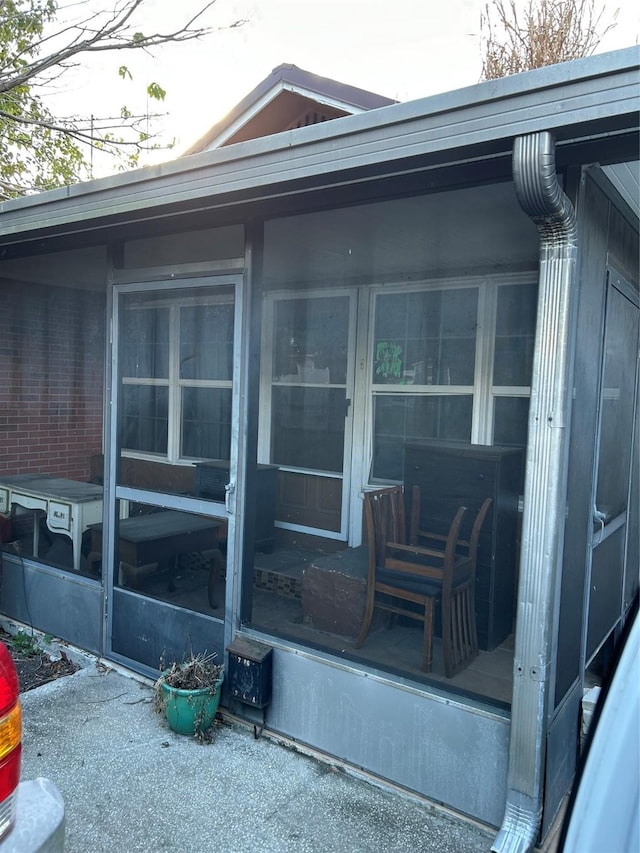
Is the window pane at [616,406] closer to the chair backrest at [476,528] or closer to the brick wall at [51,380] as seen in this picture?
the chair backrest at [476,528]

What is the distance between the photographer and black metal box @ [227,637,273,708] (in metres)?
2.93

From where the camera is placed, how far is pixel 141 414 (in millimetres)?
3611

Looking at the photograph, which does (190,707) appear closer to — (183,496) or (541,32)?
(183,496)

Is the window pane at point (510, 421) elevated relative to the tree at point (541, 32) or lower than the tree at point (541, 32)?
lower

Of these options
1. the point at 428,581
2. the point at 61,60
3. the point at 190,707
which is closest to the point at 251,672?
the point at 190,707

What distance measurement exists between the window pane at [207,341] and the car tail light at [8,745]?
1.80 m

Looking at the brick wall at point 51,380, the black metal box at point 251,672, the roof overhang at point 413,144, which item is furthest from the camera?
the brick wall at point 51,380

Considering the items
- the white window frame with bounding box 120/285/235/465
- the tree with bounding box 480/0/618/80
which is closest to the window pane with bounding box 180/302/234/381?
the white window frame with bounding box 120/285/235/465

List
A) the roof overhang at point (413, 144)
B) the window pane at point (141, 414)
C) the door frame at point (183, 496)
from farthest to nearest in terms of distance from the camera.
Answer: the window pane at point (141, 414), the door frame at point (183, 496), the roof overhang at point (413, 144)

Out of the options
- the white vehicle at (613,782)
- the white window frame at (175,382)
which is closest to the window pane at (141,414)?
the white window frame at (175,382)

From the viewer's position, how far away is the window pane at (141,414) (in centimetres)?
358

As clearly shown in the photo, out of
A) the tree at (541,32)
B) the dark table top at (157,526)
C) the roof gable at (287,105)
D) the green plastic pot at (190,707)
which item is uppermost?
the tree at (541,32)

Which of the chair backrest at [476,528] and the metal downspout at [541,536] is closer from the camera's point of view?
the metal downspout at [541,536]

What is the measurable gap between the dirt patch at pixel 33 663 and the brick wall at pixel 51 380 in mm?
1512
